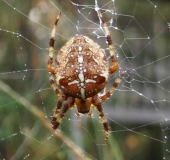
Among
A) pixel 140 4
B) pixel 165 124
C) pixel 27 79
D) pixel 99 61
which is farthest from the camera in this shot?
pixel 140 4

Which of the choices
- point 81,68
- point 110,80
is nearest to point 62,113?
point 81,68

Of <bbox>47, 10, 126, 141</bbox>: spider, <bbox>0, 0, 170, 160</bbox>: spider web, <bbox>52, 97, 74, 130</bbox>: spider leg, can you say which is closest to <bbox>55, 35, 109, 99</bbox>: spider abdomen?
<bbox>47, 10, 126, 141</bbox>: spider

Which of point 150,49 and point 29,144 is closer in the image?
point 29,144

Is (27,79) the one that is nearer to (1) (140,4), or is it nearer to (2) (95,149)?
(2) (95,149)

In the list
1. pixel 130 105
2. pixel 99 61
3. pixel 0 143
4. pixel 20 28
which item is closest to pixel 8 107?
pixel 0 143

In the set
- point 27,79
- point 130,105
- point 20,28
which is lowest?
point 130,105

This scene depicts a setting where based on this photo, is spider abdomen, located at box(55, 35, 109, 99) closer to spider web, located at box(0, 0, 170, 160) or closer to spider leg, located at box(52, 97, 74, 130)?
spider leg, located at box(52, 97, 74, 130)

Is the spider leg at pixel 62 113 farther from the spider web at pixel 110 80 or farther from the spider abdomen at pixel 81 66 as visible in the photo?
the spider web at pixel 110 80
